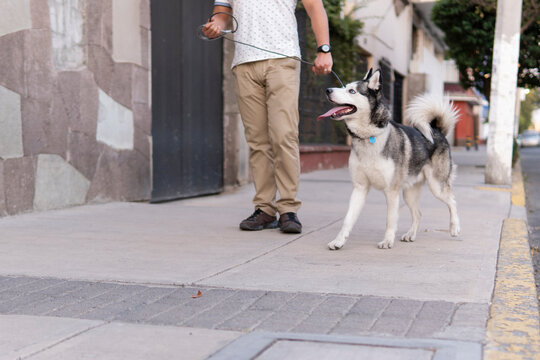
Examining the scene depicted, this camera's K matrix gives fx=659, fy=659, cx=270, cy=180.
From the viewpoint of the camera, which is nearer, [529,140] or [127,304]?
[127,304]

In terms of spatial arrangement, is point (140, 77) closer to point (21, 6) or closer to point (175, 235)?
point (21, 6)

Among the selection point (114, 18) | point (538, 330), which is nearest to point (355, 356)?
point (538, 330)

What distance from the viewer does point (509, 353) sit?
7.01 ft

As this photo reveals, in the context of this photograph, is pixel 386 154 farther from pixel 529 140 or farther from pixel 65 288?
pixel 529 140

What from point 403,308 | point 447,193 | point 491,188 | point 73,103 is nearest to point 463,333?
point 403,308

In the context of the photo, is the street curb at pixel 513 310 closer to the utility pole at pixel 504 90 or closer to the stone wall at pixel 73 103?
the stone wall at pixel 73 103

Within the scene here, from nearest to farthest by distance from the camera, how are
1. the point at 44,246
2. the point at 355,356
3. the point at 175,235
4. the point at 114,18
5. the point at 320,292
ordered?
the point at 355,356, the point at 320,292, the point at 44,246, the point at 175,235, the point at 114,18

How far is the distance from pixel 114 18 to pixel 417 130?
316cm

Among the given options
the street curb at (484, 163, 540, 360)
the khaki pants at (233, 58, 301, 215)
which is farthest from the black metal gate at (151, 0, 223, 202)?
the street curb at (484, 163, 540, 360)

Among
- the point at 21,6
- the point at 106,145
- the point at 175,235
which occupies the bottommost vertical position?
the point at 175,235

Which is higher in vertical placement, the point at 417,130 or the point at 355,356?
the point at 417,130

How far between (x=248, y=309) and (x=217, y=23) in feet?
9.21

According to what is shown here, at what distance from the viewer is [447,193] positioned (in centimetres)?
474

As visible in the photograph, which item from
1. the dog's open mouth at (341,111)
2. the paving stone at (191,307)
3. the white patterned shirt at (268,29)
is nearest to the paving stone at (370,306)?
the paving stone at (191,307)
